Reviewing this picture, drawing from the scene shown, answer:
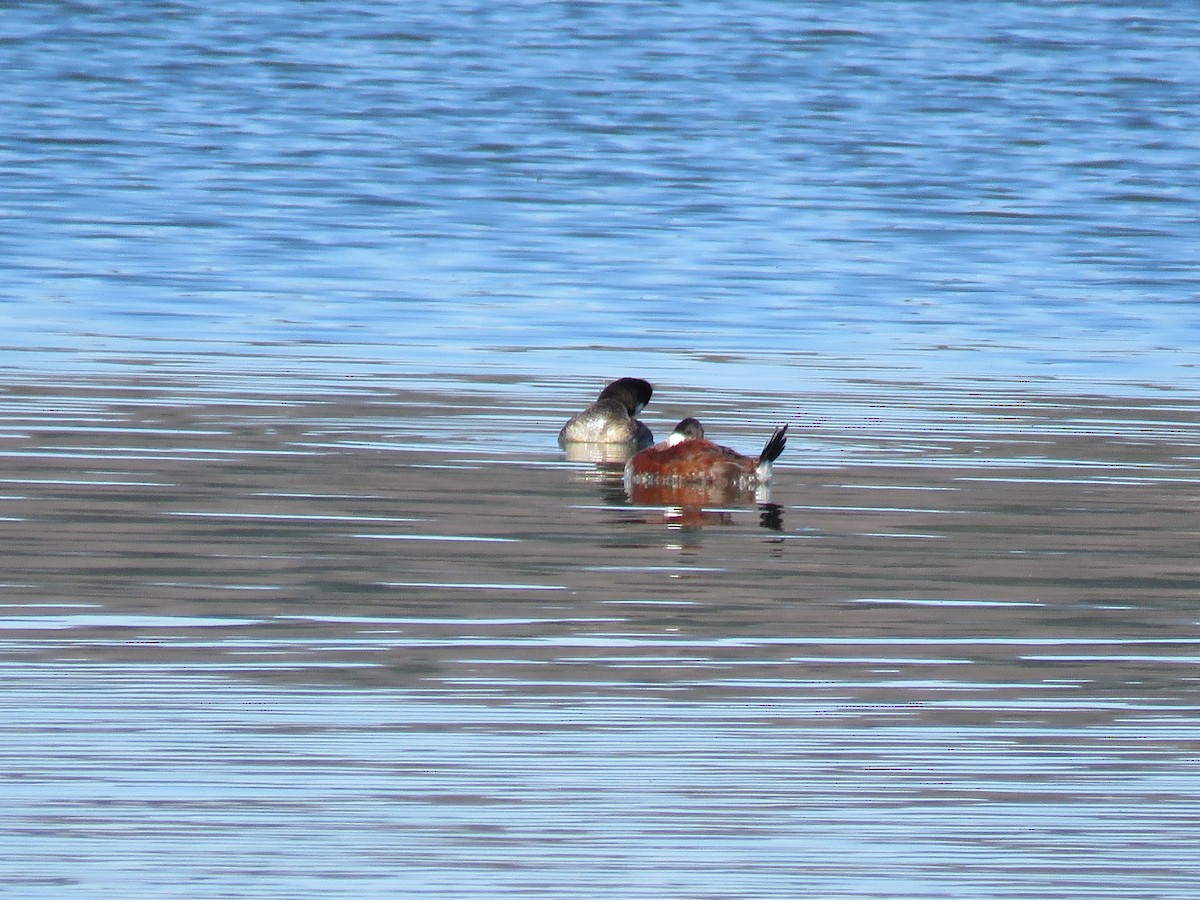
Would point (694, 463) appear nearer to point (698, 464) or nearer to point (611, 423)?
point (698, 464)

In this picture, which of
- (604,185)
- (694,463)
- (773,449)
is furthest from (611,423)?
(604,185)

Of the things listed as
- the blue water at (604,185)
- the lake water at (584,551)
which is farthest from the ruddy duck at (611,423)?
the blue water at (604,185)

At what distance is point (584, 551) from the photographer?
9.70 metres

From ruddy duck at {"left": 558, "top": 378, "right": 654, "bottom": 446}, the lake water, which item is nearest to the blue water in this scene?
the lake water

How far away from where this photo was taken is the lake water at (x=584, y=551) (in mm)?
6219

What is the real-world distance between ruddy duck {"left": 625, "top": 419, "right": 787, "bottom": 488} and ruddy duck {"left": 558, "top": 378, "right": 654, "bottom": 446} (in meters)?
0.61

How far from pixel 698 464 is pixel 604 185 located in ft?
60.4

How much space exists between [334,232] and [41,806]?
18.6 metres

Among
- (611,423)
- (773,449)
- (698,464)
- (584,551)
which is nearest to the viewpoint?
(584,551)

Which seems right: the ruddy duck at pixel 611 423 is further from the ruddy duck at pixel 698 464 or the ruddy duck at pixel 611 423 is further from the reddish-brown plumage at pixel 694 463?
the reddish-brown plumage at pixel 694 463

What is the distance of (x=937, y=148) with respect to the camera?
33.7m

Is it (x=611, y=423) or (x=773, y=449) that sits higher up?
(x=773, y=449)

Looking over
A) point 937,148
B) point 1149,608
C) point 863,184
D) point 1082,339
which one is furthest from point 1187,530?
point 937,148

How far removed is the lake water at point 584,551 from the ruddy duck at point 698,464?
0.15m
